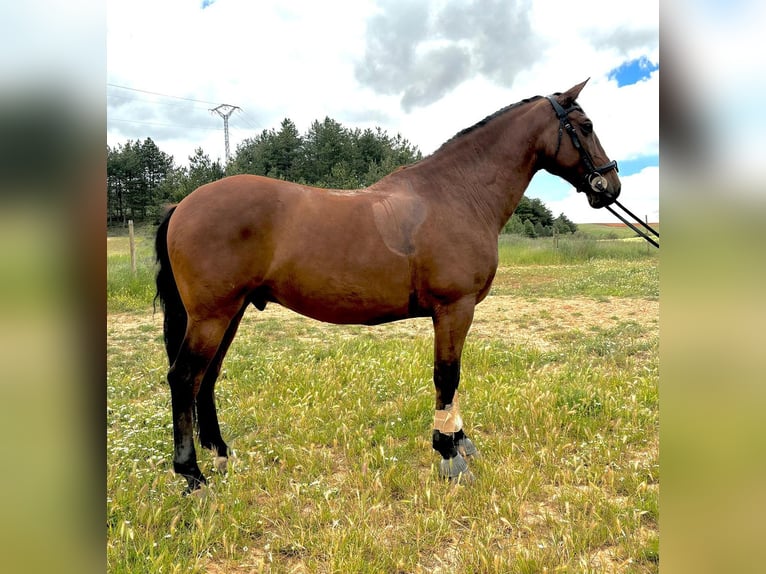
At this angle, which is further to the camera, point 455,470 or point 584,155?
point 584,155

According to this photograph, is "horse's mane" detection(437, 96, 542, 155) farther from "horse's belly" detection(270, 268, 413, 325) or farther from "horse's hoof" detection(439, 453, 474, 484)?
"horse's hoof" detection(439, 453, 474, 484)

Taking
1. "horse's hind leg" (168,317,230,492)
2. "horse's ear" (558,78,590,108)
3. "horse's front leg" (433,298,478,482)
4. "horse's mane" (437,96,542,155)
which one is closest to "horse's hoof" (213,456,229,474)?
"horse's hind leg" (168,317,230,492)

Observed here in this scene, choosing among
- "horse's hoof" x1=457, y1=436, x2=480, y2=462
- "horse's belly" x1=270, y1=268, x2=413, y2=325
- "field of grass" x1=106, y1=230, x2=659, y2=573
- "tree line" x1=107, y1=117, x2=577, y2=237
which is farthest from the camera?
"tree line" x1=107, y1=117, x2=577, y2=237

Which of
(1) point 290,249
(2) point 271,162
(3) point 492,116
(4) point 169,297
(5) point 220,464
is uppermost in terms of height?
(2) point 271,162

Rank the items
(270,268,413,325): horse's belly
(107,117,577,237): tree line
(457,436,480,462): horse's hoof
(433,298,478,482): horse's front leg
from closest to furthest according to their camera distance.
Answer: (270,268,413,325): horse's belly < (433,298,478,482): horse's front leg < (457,436,480,462): horse's hoof < (107,117,577,237): tree line

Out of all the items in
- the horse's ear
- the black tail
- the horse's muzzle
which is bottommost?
the black tail

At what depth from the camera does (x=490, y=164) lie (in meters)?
3.46

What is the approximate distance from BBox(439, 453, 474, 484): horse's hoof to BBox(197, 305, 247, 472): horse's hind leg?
169 cm

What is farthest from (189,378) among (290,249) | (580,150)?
(580,150)

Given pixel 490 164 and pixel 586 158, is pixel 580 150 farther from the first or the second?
pixel 490 164

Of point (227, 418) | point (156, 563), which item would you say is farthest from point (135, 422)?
point (156, 563)

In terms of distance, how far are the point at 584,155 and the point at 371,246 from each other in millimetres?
1804

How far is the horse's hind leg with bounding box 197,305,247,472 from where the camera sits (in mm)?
3426
